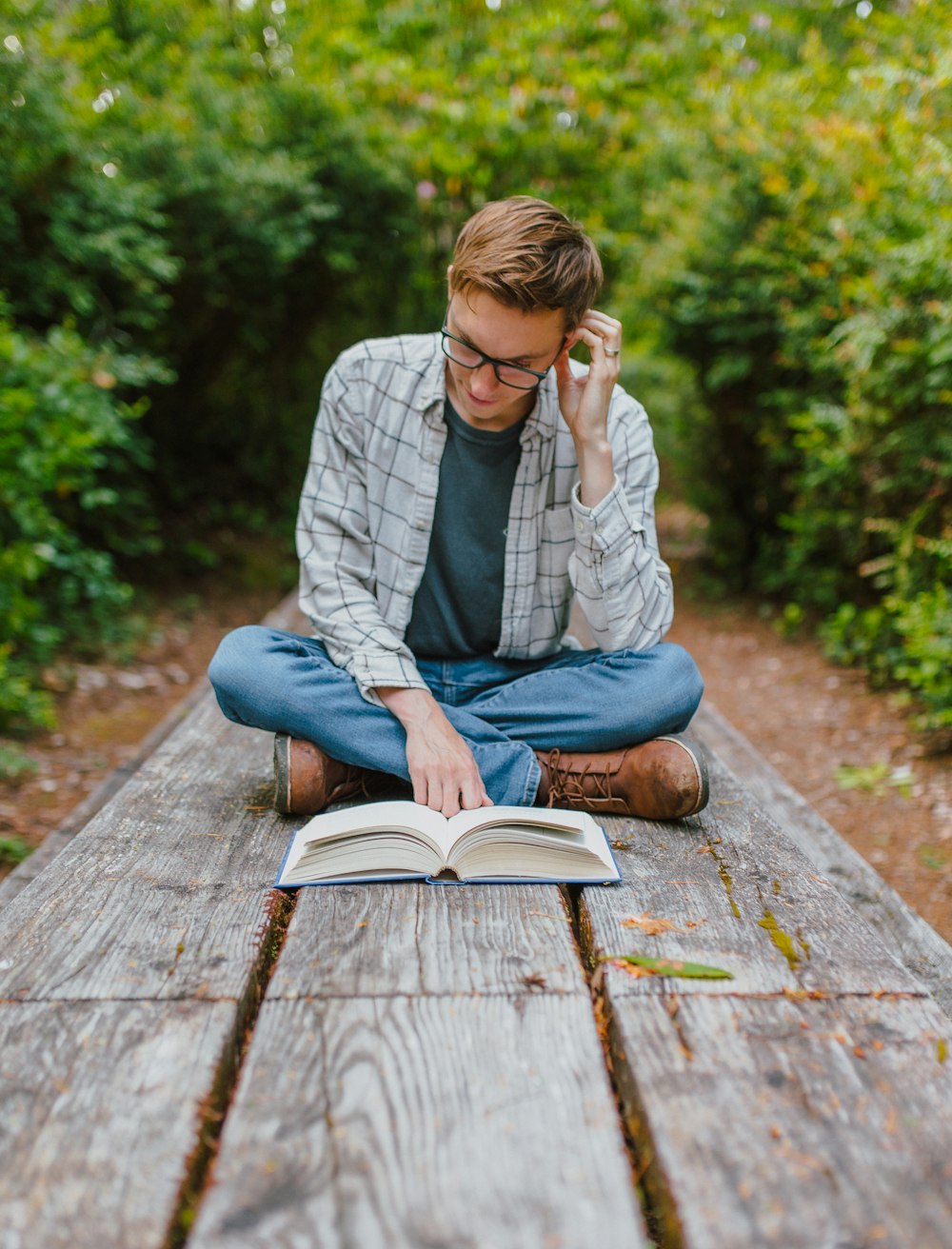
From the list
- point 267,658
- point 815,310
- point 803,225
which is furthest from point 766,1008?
point 803,225

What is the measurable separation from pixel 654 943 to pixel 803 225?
15.8 ft

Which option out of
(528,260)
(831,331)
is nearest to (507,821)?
(528,260)

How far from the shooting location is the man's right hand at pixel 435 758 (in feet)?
6.54

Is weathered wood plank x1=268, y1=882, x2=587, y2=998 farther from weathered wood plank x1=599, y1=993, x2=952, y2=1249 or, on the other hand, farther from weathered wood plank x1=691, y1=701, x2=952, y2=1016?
weathered wood plank x1=691, y1=701, x2=952, y2=1016

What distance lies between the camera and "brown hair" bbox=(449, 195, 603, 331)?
2068 mm

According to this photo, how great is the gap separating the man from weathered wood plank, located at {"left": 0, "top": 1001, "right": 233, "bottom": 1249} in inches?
29.6

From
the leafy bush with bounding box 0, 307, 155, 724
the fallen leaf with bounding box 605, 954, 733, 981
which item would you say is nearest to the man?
the fallen leaf with bounding box 605, 954, 733, 981

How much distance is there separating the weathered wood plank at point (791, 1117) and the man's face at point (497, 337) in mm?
1336

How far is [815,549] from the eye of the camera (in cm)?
559

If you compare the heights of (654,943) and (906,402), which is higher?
(906,402)

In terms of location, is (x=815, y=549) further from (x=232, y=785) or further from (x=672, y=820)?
(x=232, y=785)

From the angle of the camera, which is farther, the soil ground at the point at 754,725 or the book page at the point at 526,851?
the soil ground at the point at 754,725

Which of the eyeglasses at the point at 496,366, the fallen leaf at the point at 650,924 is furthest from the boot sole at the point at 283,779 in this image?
the eyeglasses at the point at 496,366

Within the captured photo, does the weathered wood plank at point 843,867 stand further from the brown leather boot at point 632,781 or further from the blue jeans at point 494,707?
the blue jeans at point 494,707
